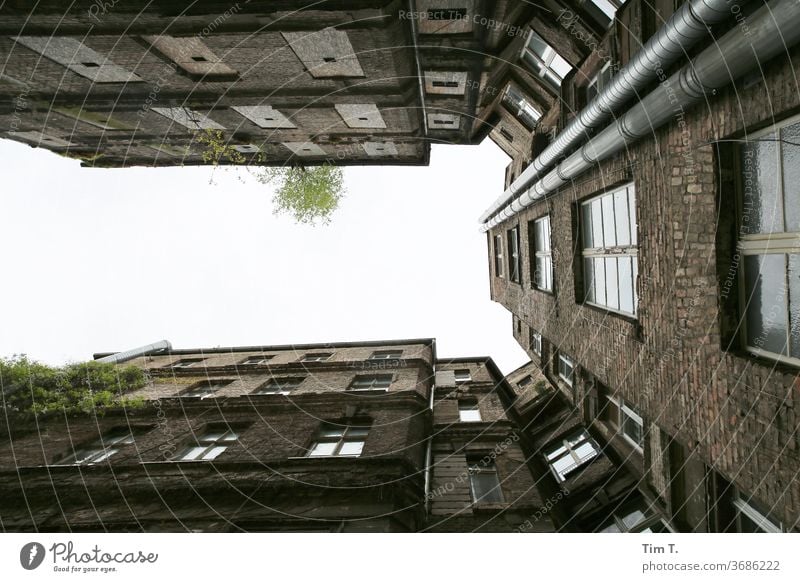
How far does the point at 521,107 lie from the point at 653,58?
829cm

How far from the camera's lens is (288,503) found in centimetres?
768

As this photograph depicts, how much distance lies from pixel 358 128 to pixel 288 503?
1285cm

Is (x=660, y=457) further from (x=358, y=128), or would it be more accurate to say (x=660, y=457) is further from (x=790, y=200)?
(x=358, y=128)

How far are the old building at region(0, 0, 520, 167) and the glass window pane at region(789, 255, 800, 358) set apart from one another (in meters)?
8.05

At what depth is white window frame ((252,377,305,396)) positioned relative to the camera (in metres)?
15.2

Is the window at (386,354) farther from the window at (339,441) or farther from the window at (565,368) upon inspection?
the window at (565,368)

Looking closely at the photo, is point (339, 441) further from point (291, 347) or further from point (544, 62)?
point (544, 62)

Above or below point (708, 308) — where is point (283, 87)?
above

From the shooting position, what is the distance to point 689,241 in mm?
5055

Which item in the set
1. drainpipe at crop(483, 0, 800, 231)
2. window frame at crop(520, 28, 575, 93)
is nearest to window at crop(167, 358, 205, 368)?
window frame at crop(520, 28, 575, 93)

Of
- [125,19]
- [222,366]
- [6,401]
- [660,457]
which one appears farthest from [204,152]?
[660,457]

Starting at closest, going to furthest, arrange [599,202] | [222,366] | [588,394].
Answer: [599,202], [588,394], [222,366]

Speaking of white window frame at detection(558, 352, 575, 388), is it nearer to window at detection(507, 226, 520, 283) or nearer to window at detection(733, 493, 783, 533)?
window at detection(507, 226, 520, 283)
